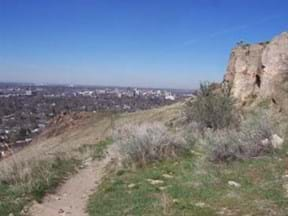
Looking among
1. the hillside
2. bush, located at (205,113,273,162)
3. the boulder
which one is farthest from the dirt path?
the boulder

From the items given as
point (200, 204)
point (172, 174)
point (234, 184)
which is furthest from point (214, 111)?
point (200, 204)

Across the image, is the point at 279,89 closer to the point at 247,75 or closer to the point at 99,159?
the point at 247,75

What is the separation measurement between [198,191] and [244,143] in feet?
11.4

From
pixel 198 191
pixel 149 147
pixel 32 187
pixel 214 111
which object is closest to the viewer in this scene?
pixel 198 191

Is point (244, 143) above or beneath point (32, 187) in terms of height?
above

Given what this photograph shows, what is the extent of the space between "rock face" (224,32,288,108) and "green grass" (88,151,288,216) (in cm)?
880

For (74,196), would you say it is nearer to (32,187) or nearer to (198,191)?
(32,187)

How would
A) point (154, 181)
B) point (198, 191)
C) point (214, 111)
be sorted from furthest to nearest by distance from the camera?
point (214, 111) → point (154, 181) → point (198, 191)

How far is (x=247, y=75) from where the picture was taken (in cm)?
2391

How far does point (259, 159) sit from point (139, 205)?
3908mm

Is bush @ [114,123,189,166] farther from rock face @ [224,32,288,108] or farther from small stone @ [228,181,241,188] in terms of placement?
rock face @ [224,32,288,108]

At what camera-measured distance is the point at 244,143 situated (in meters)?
11.8

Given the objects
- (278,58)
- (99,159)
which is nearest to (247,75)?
(278,58)

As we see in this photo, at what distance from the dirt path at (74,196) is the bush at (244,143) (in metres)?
3.09
